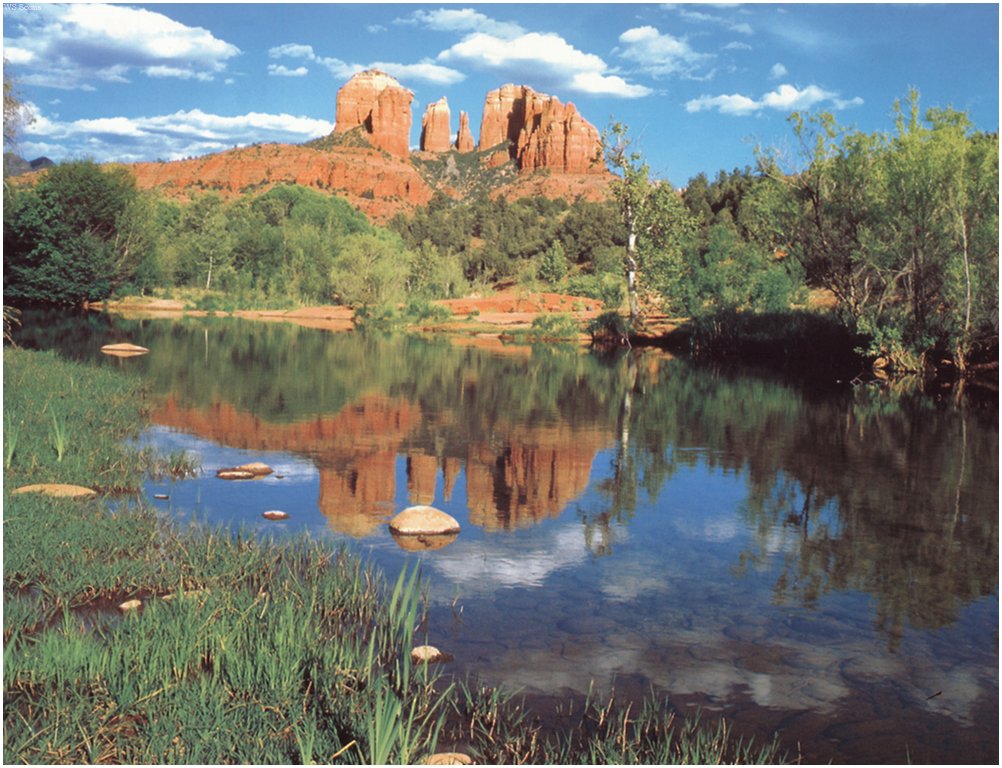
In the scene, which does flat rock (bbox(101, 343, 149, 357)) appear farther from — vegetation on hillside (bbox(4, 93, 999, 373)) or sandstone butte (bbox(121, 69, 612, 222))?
sandstone butte (bbox(121, 69, 612, 222))

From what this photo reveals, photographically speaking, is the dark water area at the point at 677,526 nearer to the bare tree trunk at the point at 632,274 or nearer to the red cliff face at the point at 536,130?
the bare tree trunk at the point at 632,274

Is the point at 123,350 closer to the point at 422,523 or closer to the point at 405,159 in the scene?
Result: the point at 422,523

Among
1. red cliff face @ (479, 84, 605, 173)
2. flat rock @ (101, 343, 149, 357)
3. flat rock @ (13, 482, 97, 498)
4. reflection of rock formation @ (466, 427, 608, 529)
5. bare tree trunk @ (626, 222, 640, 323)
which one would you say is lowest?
reflection of rock formation @ (466, 427, 608, 529)

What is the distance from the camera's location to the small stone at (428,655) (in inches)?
249

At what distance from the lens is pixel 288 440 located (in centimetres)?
1504

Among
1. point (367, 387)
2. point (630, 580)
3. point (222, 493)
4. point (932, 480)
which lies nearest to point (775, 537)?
point (630, 580)

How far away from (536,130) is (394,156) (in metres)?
21.1

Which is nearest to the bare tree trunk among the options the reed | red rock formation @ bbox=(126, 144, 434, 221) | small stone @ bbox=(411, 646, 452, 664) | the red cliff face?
the reed

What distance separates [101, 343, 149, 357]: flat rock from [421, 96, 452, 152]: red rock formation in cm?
13245

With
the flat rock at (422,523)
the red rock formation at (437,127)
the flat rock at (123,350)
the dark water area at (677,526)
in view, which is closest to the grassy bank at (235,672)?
the dark water area at (677,526)

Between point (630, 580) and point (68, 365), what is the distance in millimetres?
15634

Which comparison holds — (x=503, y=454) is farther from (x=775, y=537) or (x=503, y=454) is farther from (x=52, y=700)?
(x=52, y=700)

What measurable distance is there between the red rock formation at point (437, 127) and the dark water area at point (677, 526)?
139 meters

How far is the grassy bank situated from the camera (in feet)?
15.4
